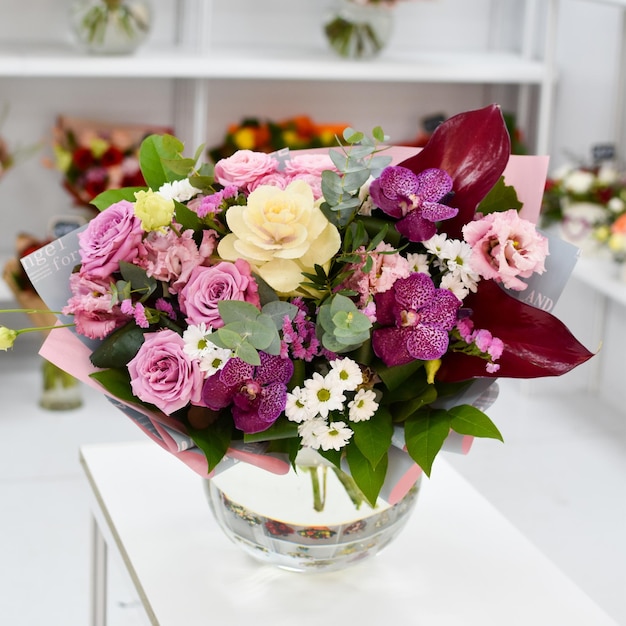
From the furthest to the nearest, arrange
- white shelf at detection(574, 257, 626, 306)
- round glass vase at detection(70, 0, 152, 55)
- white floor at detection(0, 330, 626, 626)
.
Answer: round glass vase at detection(70, 0, 152, 55) → white shelf at detection(574, 257, 626, 306) → white floor at detection(0, 330, 626, 626)

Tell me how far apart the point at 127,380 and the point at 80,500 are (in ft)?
4.91

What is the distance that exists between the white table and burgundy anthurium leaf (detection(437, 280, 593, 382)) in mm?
287

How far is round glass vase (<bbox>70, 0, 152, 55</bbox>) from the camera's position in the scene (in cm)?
299

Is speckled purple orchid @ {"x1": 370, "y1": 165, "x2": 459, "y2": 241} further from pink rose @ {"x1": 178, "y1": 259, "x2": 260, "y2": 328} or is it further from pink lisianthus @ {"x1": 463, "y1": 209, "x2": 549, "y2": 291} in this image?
pink rose @ {"x1": 178, "y1": 259, "x2": 260, "y2": 328}

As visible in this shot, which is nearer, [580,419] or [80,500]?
[80,500]

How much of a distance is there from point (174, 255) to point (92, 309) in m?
0.10

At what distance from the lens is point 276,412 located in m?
1.01

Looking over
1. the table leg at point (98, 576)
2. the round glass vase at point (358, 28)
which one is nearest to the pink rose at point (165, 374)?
the table leg at point (98, 576)

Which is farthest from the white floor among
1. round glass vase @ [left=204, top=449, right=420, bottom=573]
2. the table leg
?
round glass vase @ [left=204, top=449, right=420, bottom=573]

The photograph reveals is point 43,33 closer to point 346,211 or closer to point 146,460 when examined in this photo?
point 146,460

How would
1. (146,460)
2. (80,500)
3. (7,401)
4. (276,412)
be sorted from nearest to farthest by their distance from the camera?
(276,412)
(146,460)
(80,500)
(7,401)

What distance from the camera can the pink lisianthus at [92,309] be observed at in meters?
1.04

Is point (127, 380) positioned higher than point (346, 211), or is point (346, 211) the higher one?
point (346, 211)

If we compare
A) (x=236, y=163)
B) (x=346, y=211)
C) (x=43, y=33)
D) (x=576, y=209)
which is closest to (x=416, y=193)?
(x=346, y=211)
